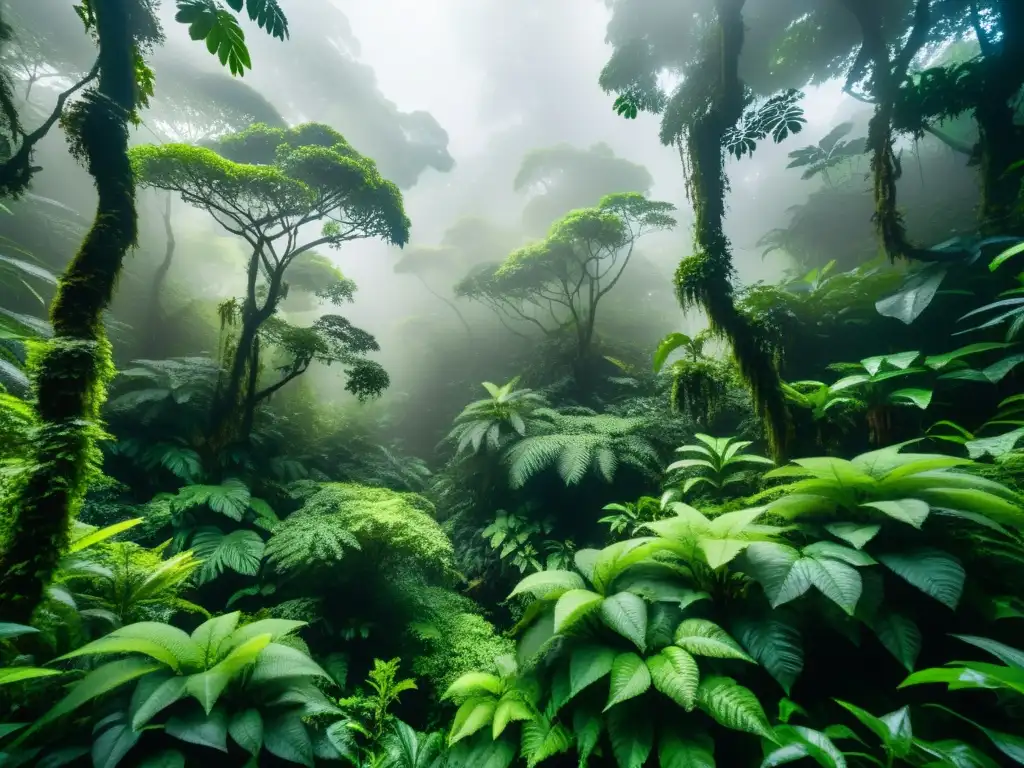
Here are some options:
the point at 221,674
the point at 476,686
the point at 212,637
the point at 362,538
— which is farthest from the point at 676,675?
the point at 362,538

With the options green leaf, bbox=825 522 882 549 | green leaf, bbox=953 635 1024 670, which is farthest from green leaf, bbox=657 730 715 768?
green leaf, bbox=825 522 882 549

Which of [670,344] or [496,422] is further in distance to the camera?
[496,422]

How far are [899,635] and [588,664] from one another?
1110mm

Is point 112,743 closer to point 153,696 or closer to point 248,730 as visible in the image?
point 153,696

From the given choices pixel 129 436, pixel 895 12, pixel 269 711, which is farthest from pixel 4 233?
pixel 895 12

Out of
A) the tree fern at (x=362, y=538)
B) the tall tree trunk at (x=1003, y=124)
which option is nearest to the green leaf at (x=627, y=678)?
the tree fern at (x=362, y=538)

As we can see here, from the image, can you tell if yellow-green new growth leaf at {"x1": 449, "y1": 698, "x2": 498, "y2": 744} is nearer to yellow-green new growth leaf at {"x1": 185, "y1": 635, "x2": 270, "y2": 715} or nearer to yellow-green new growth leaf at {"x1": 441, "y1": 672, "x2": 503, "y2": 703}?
yellow-green new growth leaf at {"x1": 441, "y1": 672, "x2": 503, "y2": 703}

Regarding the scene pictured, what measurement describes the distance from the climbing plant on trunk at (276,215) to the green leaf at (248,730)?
449 centimetres

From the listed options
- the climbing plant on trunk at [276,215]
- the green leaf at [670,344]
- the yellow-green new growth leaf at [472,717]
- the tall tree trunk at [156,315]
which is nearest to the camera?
the yellow-green new growth leaf at [472,717]

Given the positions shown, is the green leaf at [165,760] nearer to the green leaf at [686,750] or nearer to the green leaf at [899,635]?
the green leaf at [686,750]

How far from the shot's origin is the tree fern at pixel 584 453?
4461 millimetres

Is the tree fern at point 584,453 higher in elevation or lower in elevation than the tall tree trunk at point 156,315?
lower

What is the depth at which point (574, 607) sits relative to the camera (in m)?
1.69

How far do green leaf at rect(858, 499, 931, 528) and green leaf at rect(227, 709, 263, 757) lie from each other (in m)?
2.63
